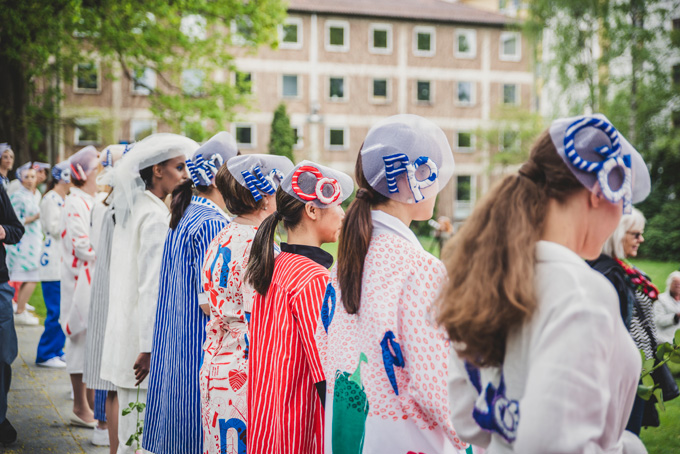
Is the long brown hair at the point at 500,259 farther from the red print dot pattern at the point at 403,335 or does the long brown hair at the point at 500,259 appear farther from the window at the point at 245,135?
the window at the point at 245,135

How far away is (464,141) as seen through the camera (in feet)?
156

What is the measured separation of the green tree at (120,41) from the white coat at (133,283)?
7.35 m

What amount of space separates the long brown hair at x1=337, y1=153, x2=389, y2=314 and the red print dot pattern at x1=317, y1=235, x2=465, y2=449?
3cm

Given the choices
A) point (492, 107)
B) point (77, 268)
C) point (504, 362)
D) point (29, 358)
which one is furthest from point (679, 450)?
point (492, 107)

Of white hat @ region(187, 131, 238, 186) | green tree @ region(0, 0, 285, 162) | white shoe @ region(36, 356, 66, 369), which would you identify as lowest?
white shoe @ region(36, 356, 66, 369)

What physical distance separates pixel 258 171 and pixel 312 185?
24.2 inches

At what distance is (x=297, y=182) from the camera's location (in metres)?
3.03

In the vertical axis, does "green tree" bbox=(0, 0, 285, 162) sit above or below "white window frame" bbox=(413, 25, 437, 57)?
below

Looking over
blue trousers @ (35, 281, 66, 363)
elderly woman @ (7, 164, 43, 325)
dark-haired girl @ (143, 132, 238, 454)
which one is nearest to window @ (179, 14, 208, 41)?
elderly woman @ (7, 164, 43, 325)

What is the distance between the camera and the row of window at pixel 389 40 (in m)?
45.2

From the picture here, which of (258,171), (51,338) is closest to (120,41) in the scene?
(51,338)

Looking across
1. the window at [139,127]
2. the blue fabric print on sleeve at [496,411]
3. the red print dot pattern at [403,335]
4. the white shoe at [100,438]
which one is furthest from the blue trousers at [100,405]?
the window at [139,127]

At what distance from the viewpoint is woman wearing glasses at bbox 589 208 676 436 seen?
4496mm

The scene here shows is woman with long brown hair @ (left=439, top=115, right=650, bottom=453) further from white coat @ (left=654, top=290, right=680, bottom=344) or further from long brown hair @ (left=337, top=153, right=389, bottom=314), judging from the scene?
white coat @ (left=654, top=290, right=680, bottom=344)
